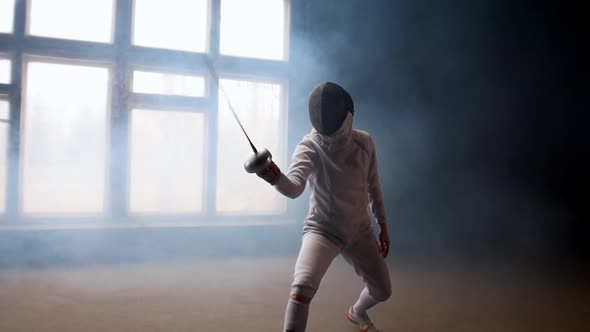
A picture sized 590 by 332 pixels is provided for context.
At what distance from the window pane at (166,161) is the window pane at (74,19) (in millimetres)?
729

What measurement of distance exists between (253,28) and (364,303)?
303 cm

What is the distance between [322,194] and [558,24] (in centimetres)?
472

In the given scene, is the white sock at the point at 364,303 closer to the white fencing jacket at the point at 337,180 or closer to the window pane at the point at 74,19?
the white fencing jacket at the point at 337,180

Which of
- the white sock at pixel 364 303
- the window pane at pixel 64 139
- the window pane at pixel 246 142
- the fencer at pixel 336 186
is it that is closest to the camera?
the fencer at pixel 336 186

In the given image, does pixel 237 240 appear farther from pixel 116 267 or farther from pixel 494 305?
pixel 494 305

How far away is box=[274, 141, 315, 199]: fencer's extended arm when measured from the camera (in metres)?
1.37

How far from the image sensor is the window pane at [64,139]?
348cm

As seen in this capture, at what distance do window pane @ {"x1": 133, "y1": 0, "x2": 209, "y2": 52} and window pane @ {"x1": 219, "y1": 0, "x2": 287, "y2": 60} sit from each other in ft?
0.65

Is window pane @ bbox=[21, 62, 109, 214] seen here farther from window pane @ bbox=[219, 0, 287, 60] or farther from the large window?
window pane @ bbox=[219, 0, 287, 60]

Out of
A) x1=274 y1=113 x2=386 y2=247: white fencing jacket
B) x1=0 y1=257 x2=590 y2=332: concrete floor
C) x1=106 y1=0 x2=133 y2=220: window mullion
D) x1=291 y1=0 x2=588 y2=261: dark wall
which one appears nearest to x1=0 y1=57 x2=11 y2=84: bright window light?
x1=106 y1=0 x2=133 y2=220: window mullion

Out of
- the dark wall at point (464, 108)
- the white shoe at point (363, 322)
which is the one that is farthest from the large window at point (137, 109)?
the white shoe at point (363, 322)

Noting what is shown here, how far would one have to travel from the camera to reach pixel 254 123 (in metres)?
4.09

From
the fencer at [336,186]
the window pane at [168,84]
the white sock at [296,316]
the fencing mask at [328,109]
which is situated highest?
the window pane at [168,84]

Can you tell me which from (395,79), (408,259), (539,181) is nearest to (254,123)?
(395,79)
